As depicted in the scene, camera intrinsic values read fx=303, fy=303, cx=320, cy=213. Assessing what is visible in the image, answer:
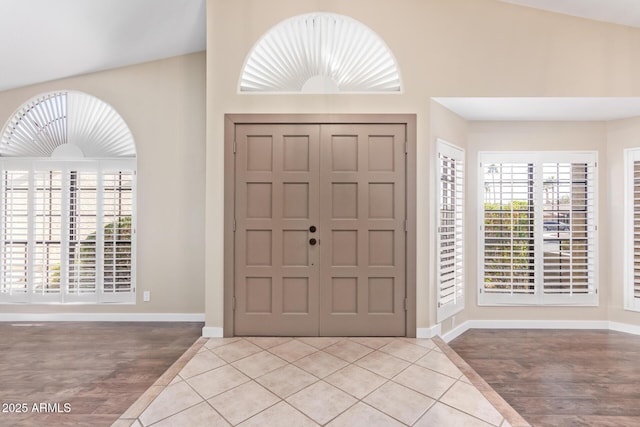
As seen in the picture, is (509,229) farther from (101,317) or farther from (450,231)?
(101,317)

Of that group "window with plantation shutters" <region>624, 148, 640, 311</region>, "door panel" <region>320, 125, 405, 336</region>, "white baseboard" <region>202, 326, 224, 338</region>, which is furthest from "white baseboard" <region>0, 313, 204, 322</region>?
"window with plantation shutters" <region>624, 148, 640, 311</region>

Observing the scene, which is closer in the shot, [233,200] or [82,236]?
[233,200]

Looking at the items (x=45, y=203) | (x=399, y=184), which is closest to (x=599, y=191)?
(x=399, y=184)

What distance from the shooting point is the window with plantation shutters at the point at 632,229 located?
3.45m

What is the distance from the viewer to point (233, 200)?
297 centimetres

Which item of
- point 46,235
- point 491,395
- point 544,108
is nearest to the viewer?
point 491,395

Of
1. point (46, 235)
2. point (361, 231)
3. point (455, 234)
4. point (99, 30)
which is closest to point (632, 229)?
point (455, 234)

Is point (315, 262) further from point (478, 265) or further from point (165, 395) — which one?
point (478, 265)

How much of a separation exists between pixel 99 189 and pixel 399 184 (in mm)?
3446

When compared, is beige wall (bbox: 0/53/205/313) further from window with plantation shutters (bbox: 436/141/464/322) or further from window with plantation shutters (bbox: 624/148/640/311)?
window with plantation shutters (bbox: 624/148/640/311)

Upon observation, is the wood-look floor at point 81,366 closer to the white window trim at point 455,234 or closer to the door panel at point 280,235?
the door panel at point 280,235

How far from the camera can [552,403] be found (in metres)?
2.15

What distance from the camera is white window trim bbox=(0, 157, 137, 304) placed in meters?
3.58

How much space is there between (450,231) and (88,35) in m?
4.19
